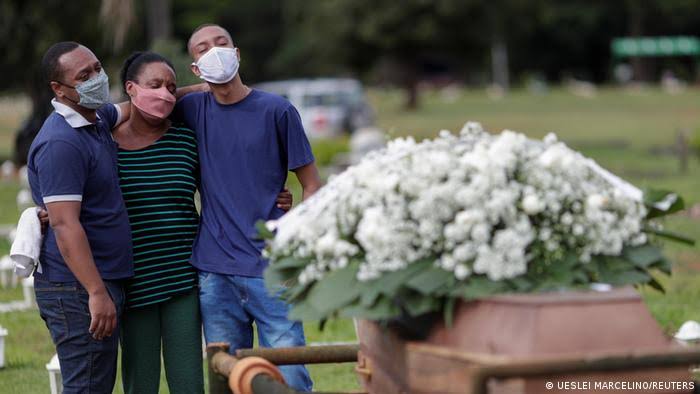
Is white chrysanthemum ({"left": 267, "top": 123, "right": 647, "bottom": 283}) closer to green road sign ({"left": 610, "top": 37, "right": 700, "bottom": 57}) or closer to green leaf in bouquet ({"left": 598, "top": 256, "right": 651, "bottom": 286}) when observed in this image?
green leaf in bouquet ({"left": 598, "top": 256, "right": 651, "bottom": 286})

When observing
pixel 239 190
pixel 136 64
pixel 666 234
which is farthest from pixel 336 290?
pixel 136 64

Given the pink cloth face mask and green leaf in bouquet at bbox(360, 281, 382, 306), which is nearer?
green leaf in bouquet at bbox(360, 281, 382, 306)

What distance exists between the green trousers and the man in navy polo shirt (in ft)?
1.04

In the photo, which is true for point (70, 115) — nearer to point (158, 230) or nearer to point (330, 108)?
point (158, 230)

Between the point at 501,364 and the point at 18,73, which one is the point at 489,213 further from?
the point at 18,73

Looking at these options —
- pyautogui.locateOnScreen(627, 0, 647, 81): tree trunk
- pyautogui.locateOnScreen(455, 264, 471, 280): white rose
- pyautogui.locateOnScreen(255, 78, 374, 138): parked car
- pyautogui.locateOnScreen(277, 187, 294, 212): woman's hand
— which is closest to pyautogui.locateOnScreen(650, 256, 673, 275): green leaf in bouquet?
pyautogui.locateOnScreen(455, 264, 471, 280): white rose

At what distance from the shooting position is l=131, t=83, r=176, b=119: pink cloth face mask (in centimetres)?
520

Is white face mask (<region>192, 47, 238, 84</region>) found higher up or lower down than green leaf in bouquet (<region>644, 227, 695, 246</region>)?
higher up

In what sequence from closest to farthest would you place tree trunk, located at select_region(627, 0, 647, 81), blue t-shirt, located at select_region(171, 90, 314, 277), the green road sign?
blue t-shirt, located at select_region(171, 90, 314, 277), the green road sign, tree trunk, located at select_region(627, 0, 647, 81)

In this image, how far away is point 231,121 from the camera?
5.25m

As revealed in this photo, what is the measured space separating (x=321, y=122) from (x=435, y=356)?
28435mm

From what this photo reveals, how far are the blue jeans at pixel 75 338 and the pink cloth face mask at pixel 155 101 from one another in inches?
28.9

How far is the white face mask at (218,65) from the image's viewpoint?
207 inches

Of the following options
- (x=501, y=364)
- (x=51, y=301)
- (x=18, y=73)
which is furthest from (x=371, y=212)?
(x=18, y=73)
